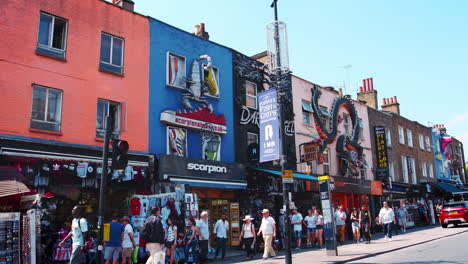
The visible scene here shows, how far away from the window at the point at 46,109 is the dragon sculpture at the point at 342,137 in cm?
1520

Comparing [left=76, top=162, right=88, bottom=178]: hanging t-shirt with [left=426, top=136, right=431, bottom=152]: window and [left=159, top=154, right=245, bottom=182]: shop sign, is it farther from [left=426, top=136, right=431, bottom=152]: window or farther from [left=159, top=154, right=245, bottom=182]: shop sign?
[left=426, top=136, right=431, bottom=152]: window

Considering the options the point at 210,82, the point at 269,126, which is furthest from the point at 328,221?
the point at 210,82

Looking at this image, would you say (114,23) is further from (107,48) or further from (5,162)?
(5,162)

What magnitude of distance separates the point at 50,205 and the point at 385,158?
23.6 m

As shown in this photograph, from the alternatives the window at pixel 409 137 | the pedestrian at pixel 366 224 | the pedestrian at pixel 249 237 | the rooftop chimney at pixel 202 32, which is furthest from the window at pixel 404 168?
the pedestrian at pixel 249 237

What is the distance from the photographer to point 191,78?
1708cm

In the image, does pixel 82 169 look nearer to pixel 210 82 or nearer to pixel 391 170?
pixel 210 82

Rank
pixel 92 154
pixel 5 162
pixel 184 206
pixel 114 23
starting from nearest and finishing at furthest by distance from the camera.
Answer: pixel 5 162 → pixel 92 154 → pixel 184 206 → pixel 114 23

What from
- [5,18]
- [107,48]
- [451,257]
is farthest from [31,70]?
[451,257]

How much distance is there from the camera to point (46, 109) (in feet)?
42.2

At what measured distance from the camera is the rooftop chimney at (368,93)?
109ft

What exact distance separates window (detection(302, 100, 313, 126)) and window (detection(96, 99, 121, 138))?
12208mm

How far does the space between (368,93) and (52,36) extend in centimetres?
2674

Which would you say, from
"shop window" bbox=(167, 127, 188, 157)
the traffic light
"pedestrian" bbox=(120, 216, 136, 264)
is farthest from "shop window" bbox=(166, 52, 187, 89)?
the traffic light
